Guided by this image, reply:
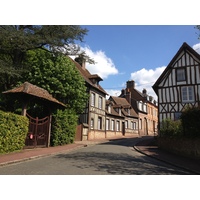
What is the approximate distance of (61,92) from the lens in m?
15.2

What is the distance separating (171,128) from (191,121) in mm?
2603

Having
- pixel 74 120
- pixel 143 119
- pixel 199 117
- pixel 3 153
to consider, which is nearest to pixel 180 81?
pixel 199 117

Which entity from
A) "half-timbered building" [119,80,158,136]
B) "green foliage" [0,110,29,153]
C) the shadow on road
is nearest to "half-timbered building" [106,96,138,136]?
"half-timbered building" [119,80,158,136]

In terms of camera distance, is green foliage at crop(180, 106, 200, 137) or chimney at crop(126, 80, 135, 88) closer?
green foliage at crop(180, 106, 200, 137)

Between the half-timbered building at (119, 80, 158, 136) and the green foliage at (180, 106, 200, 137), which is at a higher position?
the half-timbered building at (119, 80, 158, 136)

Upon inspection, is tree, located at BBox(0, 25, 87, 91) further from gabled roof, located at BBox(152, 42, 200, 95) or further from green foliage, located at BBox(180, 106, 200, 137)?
green foliage, located at BBox(180, 106, 200, 137)

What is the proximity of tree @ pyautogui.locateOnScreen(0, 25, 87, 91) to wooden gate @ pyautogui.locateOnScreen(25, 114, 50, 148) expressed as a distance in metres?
3.73

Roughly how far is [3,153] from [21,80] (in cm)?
789

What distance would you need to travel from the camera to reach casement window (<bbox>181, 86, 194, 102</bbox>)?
54.1 ft

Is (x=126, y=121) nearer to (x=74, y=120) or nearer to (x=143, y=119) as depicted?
(x=143, y=119)

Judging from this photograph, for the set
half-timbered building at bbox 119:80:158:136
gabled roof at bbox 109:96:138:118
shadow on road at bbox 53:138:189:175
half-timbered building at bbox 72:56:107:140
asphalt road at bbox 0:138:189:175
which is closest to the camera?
asphalt road at bbox 0:138:189:175

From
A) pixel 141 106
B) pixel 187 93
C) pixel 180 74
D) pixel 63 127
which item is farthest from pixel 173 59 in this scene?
pixel 141 106

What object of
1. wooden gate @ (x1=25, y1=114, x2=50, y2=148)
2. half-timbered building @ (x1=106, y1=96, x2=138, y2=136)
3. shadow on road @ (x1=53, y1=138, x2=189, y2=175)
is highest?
half-timbered building @ (x1=106, y1=96, x2=138, y2=136)

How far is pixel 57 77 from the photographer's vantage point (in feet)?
49.5
